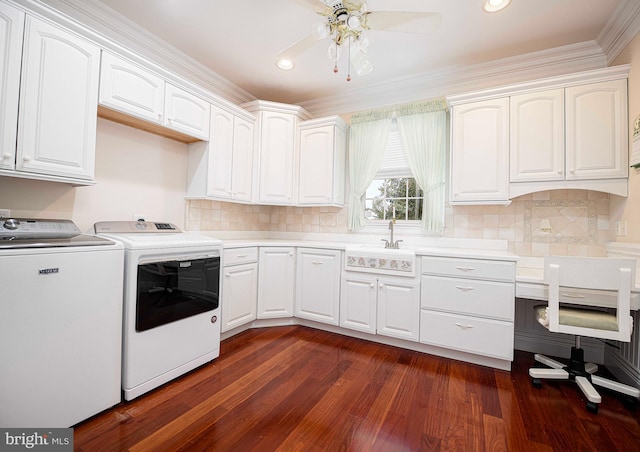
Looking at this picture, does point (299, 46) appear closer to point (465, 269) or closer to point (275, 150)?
point (275, 150)

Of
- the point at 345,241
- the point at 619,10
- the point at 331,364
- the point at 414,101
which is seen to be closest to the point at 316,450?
the point at 331,364

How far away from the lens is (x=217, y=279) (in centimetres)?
228

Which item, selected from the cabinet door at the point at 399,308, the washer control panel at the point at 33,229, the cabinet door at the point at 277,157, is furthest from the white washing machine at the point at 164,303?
the cabinet door at the point at 399,308

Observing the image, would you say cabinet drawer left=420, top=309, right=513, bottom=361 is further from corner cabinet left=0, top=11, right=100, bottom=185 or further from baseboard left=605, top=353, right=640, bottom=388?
corner cabinet left=0, top=11, right=100, bottom=185

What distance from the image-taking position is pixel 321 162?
10.8 feet

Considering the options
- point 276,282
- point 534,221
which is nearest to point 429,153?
point 534,221

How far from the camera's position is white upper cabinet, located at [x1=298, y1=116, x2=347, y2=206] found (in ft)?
10.6

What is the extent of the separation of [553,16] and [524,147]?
96 cm

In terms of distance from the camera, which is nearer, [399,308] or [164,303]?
[164,303]

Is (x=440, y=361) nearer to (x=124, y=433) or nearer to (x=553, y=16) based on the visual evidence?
(x=124, y=433)

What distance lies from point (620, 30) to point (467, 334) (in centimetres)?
265

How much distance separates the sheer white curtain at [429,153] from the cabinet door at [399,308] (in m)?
0.78

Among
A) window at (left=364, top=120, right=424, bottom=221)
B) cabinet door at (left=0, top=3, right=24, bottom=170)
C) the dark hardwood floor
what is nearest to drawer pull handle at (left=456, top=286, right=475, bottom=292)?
the dark hardwood floor

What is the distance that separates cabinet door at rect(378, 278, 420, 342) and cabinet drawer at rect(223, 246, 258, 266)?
131 centimetres
